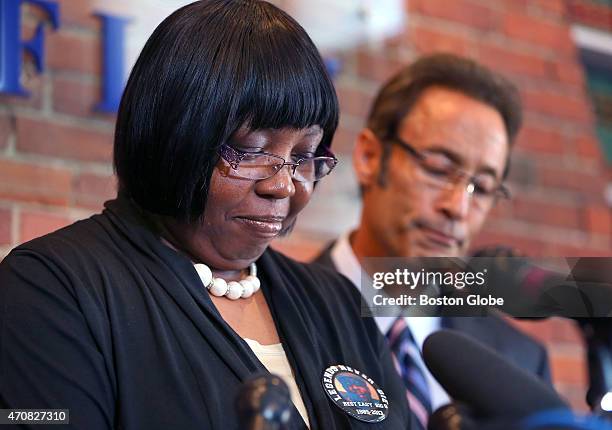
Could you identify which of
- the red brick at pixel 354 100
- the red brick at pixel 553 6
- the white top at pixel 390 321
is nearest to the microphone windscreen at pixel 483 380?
the white top at pixel 390 321

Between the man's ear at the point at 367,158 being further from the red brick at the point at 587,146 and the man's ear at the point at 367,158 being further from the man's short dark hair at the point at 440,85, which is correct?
the red brick at the point at 587,146

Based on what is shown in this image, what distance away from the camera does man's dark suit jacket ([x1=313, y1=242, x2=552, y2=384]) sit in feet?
7.00

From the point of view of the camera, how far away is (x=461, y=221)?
2035 mm

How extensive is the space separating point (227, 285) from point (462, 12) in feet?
5.60

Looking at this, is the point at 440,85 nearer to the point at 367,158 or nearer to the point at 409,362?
the point at 367,158

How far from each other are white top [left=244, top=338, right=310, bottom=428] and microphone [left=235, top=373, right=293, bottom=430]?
450 millimetres

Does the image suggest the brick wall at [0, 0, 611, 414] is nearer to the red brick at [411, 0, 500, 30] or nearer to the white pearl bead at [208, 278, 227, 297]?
the red brick at [411, 0, 500, 30]

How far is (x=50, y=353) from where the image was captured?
40.1 inches

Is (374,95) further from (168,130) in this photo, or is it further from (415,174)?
(168,130)

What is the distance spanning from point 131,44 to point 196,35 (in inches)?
34.0

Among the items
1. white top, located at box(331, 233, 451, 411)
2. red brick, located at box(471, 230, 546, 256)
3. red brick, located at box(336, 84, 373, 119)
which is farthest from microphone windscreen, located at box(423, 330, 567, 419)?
red brick, located at box(471, 230, 546, 256)

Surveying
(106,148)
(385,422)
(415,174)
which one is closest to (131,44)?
(106,148)

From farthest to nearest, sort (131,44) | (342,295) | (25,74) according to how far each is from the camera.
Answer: (131,44) < (25,74) < (342,295)

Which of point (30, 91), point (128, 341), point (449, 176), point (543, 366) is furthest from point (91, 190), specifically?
point (543, 366)
